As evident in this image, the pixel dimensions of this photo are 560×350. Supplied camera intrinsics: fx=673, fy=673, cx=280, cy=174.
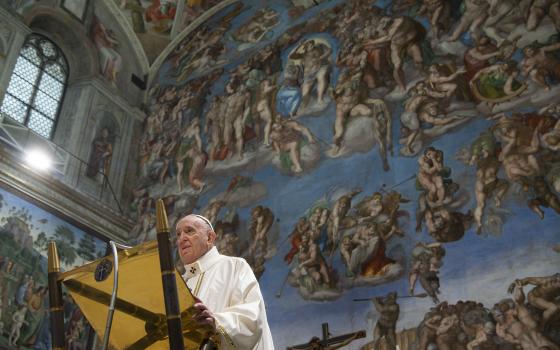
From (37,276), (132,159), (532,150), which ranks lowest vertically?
(532,150)

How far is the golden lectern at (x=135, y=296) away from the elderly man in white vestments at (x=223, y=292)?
4.3 inches

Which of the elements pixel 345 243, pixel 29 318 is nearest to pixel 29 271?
pixel 29 318

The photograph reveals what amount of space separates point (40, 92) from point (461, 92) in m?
9.12

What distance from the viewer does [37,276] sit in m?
12.3

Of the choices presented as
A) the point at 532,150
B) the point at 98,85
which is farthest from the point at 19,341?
the point at 532,150

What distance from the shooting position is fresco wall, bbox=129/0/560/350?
9.52m

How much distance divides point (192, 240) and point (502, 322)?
607 centimetres

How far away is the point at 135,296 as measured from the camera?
3.39 m

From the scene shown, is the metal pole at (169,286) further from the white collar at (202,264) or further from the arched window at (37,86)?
the arched window at (37,86)

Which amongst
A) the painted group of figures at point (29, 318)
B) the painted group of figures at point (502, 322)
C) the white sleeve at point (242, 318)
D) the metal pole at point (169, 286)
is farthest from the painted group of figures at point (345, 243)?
the metal pole at point (169, 286)

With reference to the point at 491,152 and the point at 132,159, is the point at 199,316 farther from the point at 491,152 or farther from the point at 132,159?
the point at 132,159

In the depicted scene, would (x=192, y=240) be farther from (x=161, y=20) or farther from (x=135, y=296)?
(x=161, y=20)

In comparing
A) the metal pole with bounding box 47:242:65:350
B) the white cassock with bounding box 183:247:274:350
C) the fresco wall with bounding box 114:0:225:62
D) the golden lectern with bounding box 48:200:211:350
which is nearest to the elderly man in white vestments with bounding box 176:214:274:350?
the white cassock with bounding box 183:247:274:350

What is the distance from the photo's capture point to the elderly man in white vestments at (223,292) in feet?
11.3
